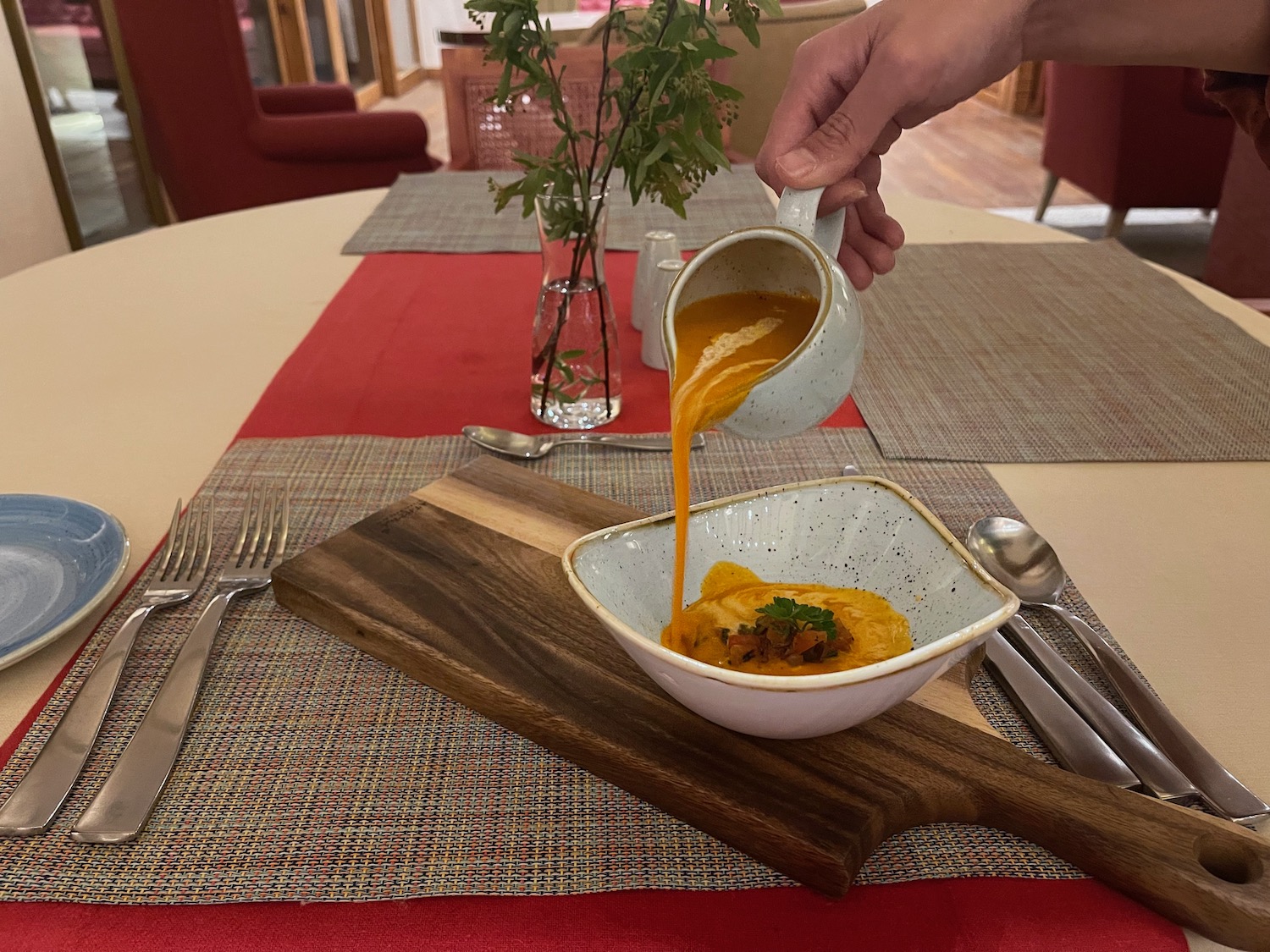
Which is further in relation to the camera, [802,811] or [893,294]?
[893,294]

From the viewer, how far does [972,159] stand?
18.7 ft

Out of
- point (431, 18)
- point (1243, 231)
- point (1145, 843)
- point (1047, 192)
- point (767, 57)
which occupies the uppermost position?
point (767, 57)

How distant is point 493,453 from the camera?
1.01 meters

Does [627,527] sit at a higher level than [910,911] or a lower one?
higher

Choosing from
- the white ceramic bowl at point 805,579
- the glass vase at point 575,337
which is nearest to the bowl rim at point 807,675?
the white ceramic bowl at point 805,579

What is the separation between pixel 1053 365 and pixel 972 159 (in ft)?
16.7

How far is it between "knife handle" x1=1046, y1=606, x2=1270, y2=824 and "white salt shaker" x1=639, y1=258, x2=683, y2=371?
0.63m

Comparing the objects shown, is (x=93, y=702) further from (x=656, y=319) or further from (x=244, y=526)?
(x=656, y=319)

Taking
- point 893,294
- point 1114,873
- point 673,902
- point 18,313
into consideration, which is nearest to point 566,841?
point 673,902

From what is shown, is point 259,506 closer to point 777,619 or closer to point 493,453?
point 493,453

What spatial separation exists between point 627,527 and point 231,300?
0.97 meters

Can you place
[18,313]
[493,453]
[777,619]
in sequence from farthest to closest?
[18,313] < [493,453] < [777,619]

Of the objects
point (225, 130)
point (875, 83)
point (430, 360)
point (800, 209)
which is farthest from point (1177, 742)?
point (225, 130)

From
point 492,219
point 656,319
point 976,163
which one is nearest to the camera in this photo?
point 656,319
